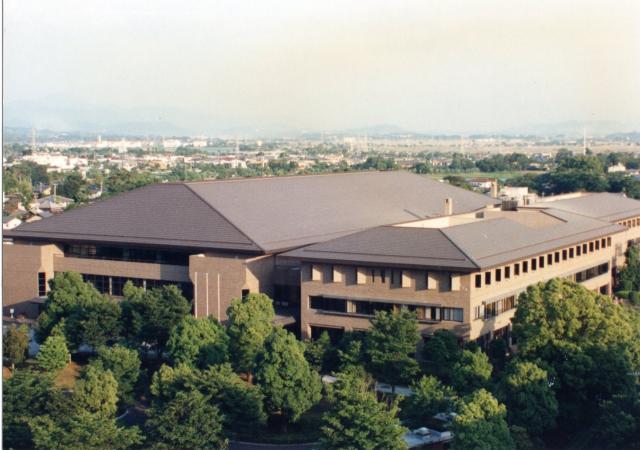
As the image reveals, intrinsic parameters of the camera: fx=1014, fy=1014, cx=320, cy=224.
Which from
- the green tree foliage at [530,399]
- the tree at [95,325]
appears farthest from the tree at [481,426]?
the tree at [95,325]

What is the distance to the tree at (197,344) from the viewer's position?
647 inches

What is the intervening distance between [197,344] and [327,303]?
328cm

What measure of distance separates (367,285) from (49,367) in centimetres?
577

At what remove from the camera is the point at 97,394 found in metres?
14.0

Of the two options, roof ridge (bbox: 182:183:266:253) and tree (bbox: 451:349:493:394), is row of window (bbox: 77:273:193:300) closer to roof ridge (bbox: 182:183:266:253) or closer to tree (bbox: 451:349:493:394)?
roof ridge (bbox: 182:183:266:253)

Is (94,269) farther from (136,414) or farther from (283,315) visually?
(136,414)

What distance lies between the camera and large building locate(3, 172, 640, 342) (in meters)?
18.2

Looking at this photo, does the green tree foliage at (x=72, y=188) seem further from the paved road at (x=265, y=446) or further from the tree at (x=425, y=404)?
the tree at (x=425, y=404)

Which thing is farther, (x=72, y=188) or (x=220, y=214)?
(x=72, y=188)

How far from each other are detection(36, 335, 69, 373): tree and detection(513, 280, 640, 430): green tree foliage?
296 inches

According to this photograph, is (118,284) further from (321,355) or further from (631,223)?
(631,223)

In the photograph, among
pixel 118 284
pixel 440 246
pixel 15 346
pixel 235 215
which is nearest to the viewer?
pixel 15 346

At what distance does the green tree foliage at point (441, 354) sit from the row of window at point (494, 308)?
121cm

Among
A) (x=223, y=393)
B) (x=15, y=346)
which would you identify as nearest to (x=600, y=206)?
(x=15, y=346)
